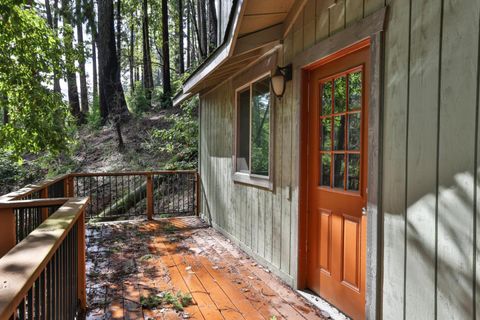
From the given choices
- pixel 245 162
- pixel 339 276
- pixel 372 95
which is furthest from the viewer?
pixel 245 162

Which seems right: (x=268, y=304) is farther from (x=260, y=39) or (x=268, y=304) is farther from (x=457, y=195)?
(x=260, y=39)

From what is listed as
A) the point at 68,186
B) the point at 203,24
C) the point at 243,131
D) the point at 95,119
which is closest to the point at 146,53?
the point at 203,24

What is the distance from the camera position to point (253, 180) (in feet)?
14.1

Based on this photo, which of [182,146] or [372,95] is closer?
[372,95]

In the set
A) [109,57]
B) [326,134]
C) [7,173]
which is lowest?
[7,173]

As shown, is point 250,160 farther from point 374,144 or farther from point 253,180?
point 374,144

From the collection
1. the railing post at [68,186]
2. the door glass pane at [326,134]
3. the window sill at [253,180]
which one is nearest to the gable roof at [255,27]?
the door glass pane at [326,134]

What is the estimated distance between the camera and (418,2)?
6.37 ft

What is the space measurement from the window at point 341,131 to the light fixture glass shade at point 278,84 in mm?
540

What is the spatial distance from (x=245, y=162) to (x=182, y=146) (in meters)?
5.65

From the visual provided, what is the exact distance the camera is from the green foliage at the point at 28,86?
4945 mm

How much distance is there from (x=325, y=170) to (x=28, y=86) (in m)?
4.47

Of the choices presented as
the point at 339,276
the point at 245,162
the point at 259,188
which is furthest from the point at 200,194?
the point at 339,276

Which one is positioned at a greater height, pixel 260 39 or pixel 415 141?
pixel 260 39
